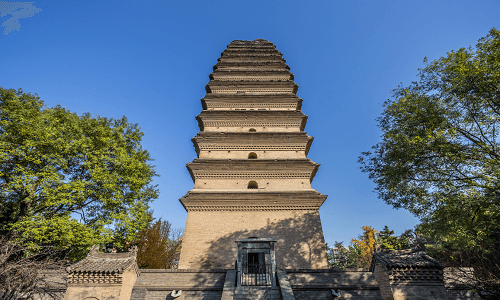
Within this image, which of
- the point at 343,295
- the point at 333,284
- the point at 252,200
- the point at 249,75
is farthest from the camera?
the point at 249,75

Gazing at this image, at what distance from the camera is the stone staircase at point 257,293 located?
771 cm

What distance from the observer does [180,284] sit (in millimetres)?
8641

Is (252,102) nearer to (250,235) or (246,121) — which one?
(246,121)

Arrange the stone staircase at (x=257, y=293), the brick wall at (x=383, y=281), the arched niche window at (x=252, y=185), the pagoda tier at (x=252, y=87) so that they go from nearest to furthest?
the stone staircase at (x=257, y=293), the brick wall at (x=383, y=281), the arched niche window at (x=252, y=185), the pagoda tier at (x=252, y=87)

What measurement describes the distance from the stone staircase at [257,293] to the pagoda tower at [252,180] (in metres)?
3.35

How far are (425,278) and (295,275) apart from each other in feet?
13.2

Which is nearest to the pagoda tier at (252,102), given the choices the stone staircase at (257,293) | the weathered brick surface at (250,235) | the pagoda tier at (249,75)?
the pagoda tier at (249,75)

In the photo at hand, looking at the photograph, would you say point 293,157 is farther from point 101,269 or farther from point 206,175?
point 101,269

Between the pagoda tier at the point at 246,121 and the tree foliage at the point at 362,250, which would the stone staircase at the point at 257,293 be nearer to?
the pagoda tier at the point at 246,121

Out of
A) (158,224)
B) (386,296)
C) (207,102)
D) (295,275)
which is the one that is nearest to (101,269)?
(295,275)

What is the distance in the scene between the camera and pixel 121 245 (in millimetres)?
12430

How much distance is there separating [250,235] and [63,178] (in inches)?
370

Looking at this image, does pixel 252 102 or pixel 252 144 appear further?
pixel 252 102

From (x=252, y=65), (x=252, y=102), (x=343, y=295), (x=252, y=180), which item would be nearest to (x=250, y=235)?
(x=252, y=180)
